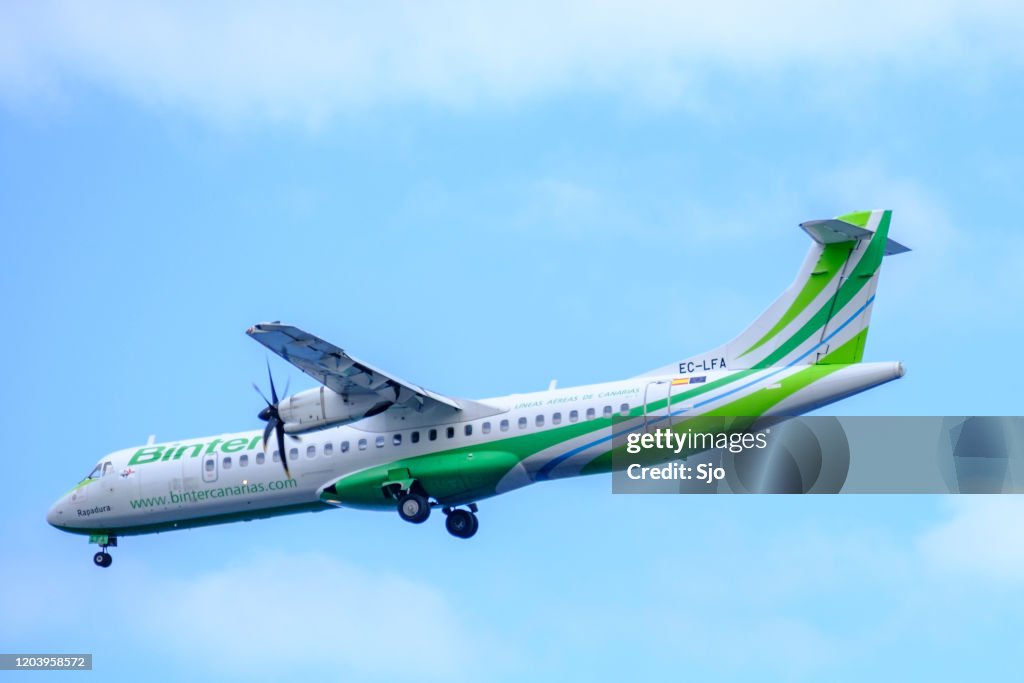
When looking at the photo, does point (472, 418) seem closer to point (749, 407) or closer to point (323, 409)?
point (323, 409)

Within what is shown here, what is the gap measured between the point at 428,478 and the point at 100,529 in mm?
10525

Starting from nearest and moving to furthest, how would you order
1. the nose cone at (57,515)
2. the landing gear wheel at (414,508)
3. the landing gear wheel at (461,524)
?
1. the landing gear wheel at (414,508)
2. the landing gear wheel at (461,524)
3. the nose cone at (57,515)

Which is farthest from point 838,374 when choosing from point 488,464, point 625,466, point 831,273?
point 488,464

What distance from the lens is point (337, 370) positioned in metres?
36.8

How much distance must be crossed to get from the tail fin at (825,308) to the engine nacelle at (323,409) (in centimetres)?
842

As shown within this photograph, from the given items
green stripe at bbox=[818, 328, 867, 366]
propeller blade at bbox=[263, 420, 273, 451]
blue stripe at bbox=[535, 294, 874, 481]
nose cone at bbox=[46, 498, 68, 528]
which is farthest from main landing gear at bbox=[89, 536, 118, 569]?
green stripe at bbox=[818, 328, 867, 366]

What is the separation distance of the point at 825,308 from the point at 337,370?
11823 mm

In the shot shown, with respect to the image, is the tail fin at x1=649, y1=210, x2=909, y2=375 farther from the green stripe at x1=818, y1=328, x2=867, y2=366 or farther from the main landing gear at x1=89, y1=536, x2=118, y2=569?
the main landing gear at x1=89, y1=536, x2=118, y2=569

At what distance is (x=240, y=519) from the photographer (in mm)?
41438

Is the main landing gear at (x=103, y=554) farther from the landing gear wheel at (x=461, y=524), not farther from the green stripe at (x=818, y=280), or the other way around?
the green stripe at (x=818, y=280)

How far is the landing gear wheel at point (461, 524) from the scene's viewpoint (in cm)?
4003

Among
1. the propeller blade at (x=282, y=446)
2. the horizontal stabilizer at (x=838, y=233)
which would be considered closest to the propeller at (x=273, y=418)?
the propeller blade at (x=282, y=446)

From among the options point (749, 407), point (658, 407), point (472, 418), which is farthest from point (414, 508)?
point (749, 407)

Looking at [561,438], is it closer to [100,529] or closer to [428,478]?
[428,478]
